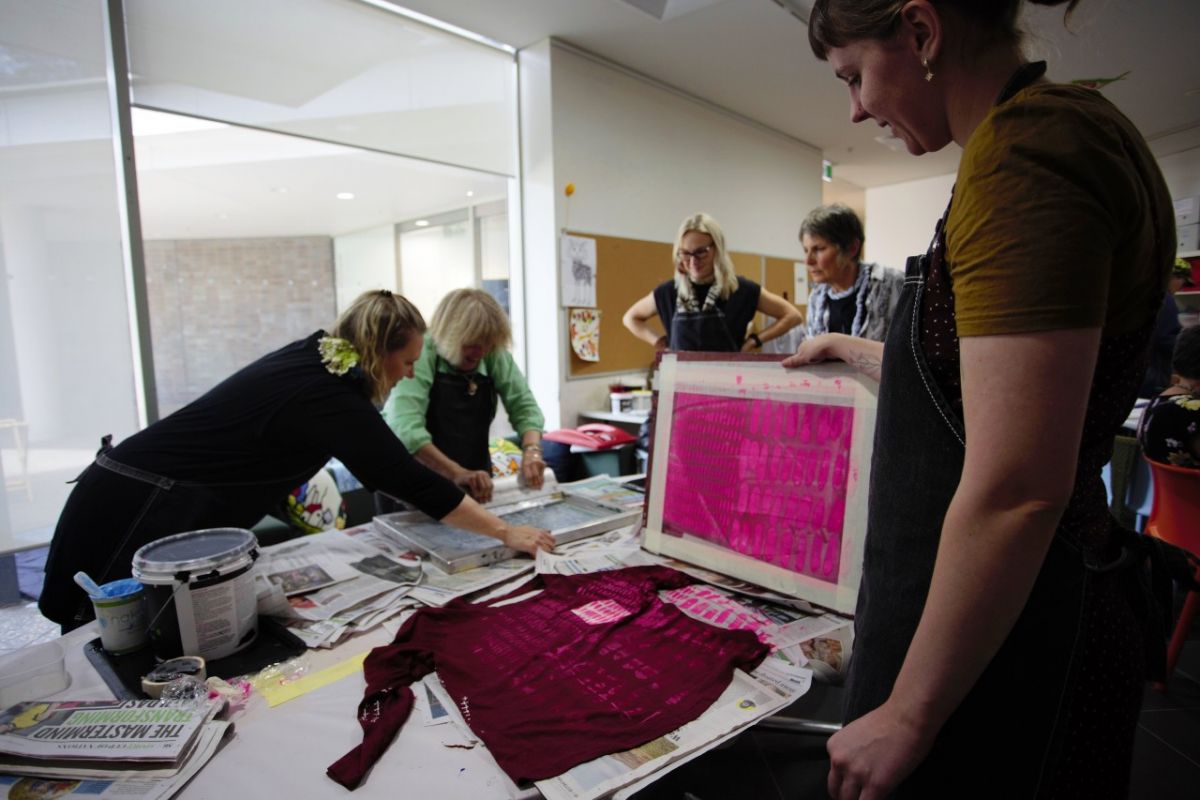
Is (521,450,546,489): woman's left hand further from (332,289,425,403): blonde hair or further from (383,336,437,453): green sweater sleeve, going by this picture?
Answer: (332,289,425,403): blonde hair

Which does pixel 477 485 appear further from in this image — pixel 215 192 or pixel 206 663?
pixel 215 192

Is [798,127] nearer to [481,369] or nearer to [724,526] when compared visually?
[481,369]

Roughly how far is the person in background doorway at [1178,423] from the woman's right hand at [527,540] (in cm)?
223

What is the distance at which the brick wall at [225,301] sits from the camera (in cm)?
Result: 272

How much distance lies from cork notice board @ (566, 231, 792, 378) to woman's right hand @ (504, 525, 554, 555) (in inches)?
93.3

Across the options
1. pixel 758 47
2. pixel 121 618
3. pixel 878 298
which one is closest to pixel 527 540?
pixel 121 618

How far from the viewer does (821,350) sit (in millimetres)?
1190

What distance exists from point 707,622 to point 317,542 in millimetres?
1044

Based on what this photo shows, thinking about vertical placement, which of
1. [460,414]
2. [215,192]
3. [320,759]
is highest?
[215,192]

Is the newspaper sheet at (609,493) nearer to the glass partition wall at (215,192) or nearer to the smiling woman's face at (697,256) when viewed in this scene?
the smiling woman's face at (697,256)

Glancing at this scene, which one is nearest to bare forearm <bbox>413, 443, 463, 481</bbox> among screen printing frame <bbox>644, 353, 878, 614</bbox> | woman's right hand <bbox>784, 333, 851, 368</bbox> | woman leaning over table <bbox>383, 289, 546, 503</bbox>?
woman leaning over table <bbox>383, 289, 546, 503</bbox>

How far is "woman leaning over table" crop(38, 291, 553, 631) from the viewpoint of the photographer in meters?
1.40

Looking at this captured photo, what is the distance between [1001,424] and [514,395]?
2031 mm

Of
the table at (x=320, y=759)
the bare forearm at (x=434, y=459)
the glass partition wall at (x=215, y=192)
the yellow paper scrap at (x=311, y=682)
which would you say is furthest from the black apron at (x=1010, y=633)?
the glass partition wall at (x=215, y=192)
